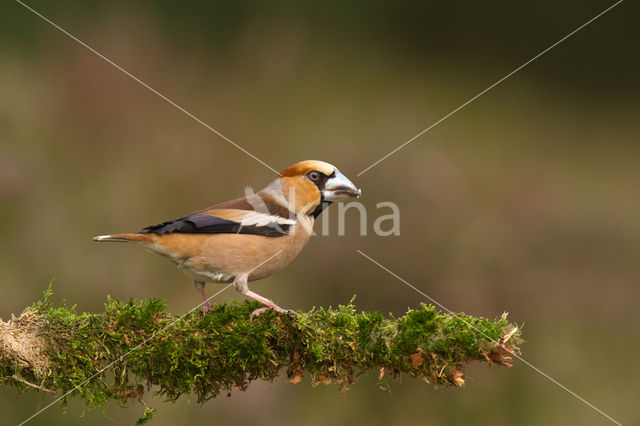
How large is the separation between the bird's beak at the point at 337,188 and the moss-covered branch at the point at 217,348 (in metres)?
0.81

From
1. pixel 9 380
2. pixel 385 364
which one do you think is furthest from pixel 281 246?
pixel 9 380

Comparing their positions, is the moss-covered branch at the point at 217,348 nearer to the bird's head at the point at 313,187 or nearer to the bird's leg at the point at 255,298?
the bird's leg at the point at 255,298

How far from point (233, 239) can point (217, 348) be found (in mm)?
622

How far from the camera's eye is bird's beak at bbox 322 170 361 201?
4051 millimetres

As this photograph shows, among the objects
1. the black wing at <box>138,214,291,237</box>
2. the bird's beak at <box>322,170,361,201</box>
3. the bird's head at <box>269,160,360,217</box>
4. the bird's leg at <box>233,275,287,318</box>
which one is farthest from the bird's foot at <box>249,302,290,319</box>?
the bird's beak at <box>322,170,361,201</box>

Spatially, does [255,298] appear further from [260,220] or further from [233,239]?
[260,220]

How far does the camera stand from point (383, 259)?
6816mm

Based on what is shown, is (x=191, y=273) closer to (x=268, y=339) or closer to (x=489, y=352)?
(x=268, y=339)

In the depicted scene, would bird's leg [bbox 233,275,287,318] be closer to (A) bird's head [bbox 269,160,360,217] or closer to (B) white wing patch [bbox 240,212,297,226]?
(B) white wing patch [bbox 240,212,297,226]

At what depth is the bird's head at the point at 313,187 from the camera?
13.4 ft

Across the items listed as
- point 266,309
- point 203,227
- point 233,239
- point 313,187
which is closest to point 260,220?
point 233,239

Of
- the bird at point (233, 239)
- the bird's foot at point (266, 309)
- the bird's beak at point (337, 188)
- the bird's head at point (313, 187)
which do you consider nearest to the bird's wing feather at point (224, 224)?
the bird at point (233, 239)

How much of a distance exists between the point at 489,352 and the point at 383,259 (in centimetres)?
353

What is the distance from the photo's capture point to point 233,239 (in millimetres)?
3773
